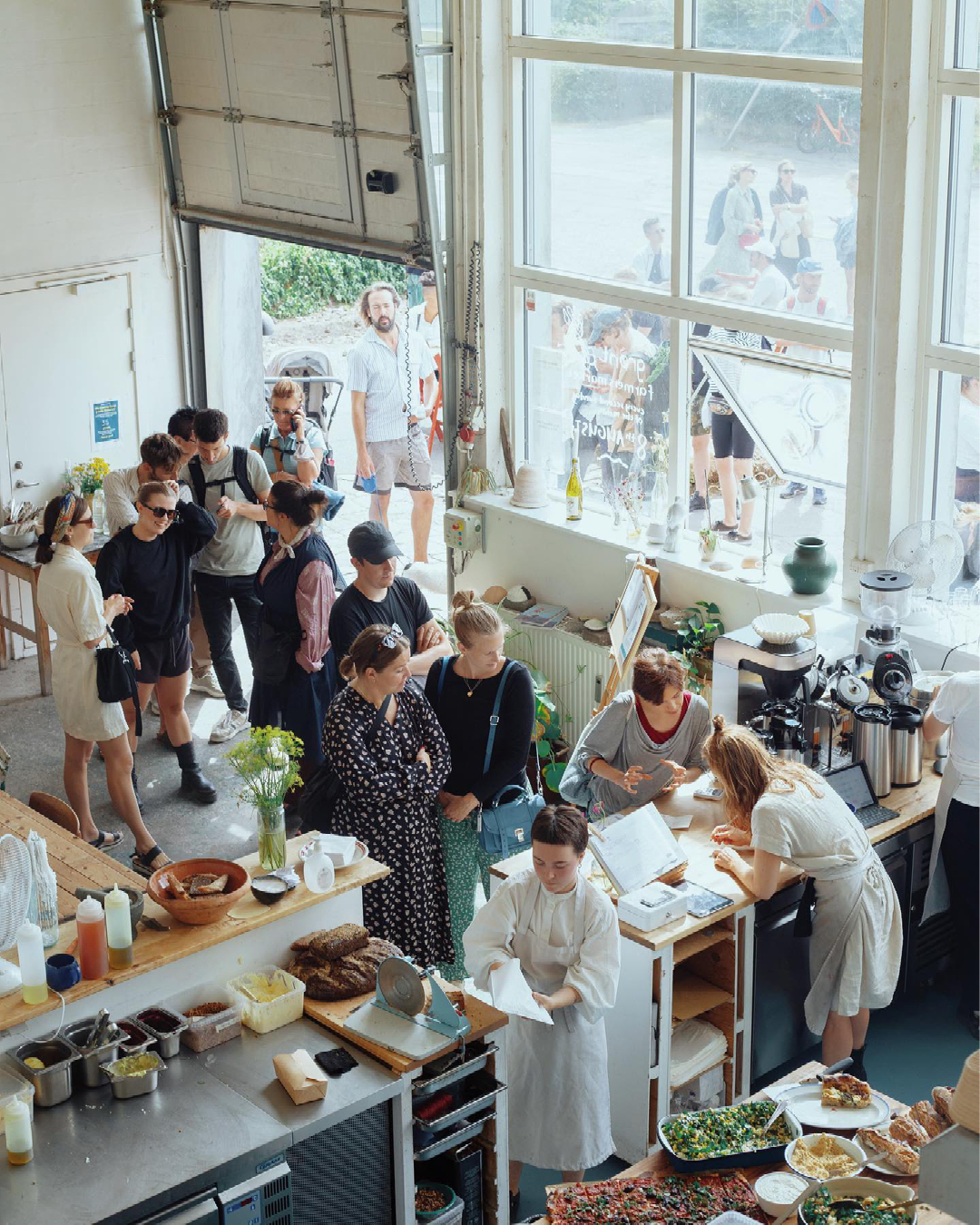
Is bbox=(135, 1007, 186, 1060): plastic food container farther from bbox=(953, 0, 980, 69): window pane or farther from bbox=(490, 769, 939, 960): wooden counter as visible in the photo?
bbox=(953, 0, 980, 69): window pane

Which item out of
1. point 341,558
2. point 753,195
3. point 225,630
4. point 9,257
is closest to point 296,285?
point 341,558

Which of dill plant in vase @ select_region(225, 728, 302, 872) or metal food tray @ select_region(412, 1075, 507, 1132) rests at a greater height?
dill plant in vase @ select_region(225, 728, 302, 872)

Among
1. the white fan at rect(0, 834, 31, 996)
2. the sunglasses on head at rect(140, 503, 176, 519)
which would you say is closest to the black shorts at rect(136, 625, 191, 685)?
the sunglasses on head at rect(140, 503, 176, 519)

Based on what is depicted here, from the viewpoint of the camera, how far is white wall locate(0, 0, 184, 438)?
30.1ft

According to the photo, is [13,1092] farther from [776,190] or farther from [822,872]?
[776,190]

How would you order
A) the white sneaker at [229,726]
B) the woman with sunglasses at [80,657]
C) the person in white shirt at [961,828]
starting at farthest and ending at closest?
the white sneaker at [229,726], the woman with sunglasses at [80,657], the person in white shirt at [961,828]

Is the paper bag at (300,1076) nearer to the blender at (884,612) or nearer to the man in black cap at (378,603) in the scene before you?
the man in black cap at (378,603)

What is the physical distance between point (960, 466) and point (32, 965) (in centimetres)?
439

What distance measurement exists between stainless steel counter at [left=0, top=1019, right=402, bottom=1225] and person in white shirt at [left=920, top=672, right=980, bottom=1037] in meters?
2.61

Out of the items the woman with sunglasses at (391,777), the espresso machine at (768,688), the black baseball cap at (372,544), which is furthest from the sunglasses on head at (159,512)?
the espresso machine at (768,688)

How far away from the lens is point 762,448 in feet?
24.6

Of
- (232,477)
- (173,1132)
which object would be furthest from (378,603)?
(173,1132)

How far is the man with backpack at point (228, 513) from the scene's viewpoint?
796 centimetres

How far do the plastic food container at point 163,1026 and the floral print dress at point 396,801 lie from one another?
1145 mm
